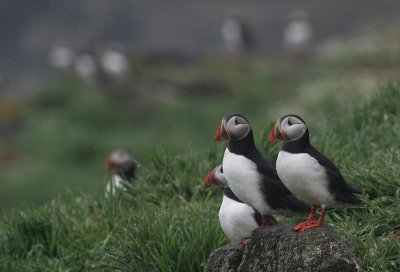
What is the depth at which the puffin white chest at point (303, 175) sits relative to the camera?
5.26 meters

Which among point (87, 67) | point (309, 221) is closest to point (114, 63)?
point (87, 67)

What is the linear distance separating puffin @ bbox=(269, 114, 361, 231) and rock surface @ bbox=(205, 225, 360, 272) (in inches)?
3.2

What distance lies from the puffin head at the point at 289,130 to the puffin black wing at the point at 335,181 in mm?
121

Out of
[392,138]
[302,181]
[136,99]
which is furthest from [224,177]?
[136,99]

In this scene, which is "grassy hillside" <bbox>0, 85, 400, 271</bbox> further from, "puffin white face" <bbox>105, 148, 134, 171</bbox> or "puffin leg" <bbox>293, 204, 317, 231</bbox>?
"puffin white face" <bbox>105, 148, 134, 171</bbox>

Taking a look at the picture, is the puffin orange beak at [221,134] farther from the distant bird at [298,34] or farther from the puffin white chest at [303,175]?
the distant bird at [298,34]

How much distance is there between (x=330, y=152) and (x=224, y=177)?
224cm

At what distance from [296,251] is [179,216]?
6.23 feet

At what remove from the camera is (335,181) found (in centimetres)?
539

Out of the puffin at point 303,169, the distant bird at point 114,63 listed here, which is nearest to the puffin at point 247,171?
the puffin at point 303,169

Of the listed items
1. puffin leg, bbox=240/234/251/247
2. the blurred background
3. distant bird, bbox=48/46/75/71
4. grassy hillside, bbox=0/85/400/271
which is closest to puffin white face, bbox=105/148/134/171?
the blurred background

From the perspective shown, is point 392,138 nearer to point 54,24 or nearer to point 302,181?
point 302,181

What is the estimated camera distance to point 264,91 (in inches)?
829

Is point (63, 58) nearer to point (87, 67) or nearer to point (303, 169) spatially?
point (87, 67)
